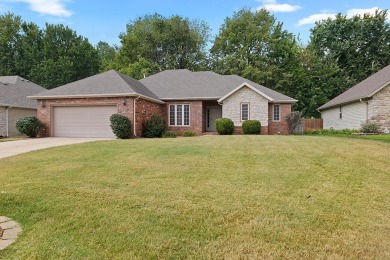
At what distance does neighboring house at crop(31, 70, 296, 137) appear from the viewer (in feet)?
60.5

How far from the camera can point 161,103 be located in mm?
22250

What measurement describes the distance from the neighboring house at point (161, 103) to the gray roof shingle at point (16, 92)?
4269 millimetres

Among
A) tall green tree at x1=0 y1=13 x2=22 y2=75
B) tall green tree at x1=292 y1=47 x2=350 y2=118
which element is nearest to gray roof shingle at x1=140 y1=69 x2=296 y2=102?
tall green tree at x1=292 y1=47 x2=350 y2=118

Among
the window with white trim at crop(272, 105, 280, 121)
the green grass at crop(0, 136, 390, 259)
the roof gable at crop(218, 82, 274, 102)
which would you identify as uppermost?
the roof gable at crop(218, 82, 274, 102)

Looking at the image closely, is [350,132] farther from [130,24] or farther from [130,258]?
[130,24]

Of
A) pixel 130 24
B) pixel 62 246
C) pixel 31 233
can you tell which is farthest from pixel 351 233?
pixel 130 24

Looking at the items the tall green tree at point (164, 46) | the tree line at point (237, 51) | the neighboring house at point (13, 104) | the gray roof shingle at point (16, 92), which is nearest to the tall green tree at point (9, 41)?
the tree line at point (237, 51)

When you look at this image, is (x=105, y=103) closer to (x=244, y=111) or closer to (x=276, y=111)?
(x=244, y=111)

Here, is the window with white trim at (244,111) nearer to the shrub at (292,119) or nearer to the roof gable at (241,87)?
the roof gable at (241,87)

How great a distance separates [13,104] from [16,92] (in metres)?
2.86

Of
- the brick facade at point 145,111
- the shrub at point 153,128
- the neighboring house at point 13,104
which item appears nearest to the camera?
the brick facade at point 145,111

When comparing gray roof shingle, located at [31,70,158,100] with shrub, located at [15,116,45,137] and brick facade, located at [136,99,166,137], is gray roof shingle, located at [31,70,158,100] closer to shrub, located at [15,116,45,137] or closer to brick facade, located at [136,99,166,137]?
brick facade, located at [136,99,166,137]

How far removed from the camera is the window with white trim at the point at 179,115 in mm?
22297

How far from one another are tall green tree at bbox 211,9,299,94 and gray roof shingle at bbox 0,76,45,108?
20.5 meters
